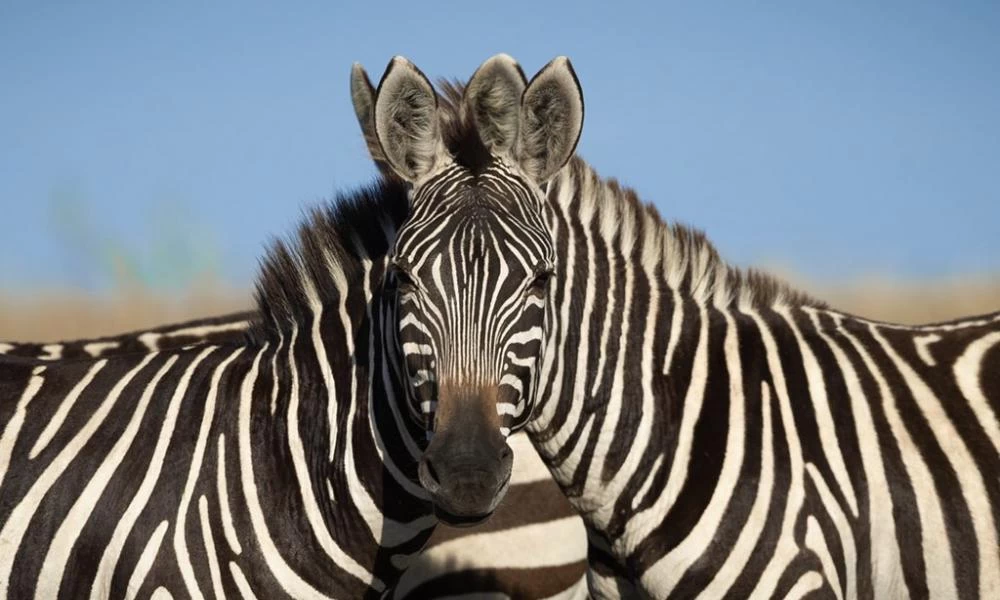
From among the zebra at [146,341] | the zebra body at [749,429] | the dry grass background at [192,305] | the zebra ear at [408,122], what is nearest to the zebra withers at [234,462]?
the zebra ear at [408,122]

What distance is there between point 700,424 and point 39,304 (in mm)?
14518

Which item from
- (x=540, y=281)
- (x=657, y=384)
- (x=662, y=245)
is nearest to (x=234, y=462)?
(x=540, y=281)

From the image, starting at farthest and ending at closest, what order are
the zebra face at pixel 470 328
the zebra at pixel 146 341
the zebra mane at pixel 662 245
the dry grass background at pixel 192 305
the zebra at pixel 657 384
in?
the dry grass background at pixel 192 305 < the zebra at pixel 146 341 < the zebra mane at pixel 662 245 < the zebra at pixel 657 384 < the zebra face at pixel 470 328

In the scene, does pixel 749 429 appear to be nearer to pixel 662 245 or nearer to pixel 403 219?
pixel 662 245

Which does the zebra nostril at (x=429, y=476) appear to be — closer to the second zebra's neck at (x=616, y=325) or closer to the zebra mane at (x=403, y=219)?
the second zebra's neck at (x=616, y=325)

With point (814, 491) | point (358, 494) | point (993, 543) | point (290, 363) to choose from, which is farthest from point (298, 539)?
point (993, 543)

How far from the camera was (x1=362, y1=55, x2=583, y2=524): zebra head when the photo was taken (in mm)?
4121

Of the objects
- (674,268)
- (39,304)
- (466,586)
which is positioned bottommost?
(39,304)

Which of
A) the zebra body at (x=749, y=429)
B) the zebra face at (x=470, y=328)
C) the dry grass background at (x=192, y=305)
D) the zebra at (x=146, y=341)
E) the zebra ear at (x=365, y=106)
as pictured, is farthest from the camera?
the dry grass background at (x=192, y=305)

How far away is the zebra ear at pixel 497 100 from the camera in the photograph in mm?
4668

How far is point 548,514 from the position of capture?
663 cm

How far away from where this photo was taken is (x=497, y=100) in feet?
15.6

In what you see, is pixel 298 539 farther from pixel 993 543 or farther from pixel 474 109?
pixel 993 543

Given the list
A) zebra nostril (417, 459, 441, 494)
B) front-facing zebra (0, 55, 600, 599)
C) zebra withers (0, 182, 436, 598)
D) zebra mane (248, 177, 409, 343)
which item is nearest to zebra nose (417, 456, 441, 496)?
zebra nostril (417, 459, 441, 494)
